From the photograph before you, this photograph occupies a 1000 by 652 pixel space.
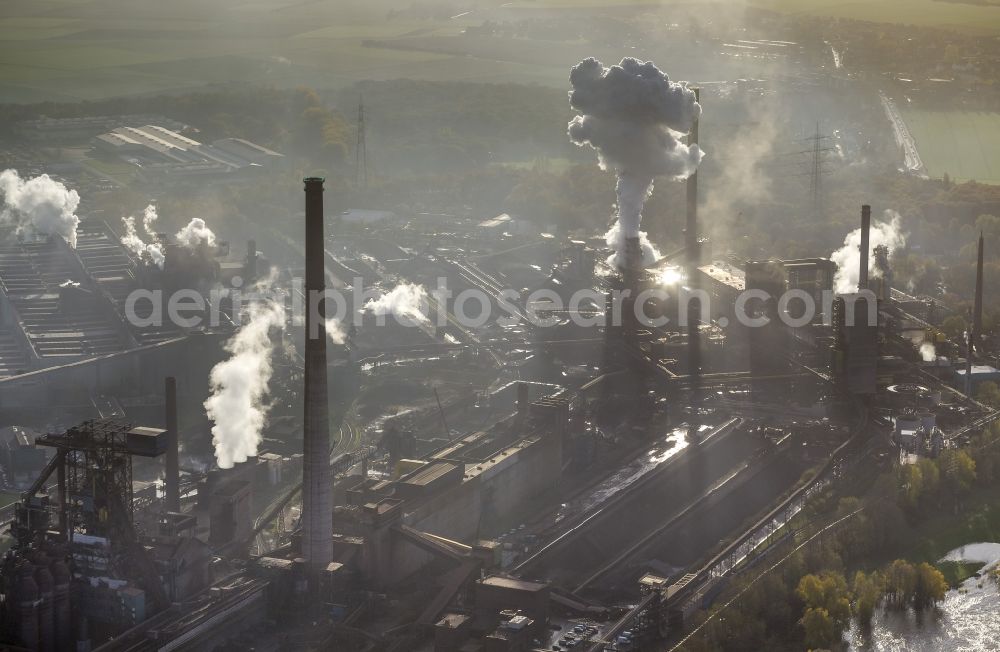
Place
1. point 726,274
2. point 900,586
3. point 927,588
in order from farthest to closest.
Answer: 1. point 726,274
2. point 927,588
3. point 900,586

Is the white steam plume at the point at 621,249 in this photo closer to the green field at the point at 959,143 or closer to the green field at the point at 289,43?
the green field at the point at 959,143

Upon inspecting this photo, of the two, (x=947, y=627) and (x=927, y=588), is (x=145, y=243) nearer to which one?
(x=927, y=588)

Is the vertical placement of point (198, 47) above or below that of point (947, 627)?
above

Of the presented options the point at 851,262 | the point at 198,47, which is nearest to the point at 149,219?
the point at 851,262

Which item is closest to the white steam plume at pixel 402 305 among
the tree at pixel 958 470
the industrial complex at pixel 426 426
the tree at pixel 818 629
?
the industrial complex at pixel 426 426

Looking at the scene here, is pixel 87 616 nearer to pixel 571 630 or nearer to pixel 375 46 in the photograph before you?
pixel 571 630

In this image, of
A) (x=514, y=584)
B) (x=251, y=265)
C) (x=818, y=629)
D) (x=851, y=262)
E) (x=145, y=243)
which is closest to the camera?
(x=818, y=629)

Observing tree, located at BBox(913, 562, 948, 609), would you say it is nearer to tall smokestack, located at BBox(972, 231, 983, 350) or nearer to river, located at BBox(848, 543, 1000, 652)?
river, located at BBox(848, 543, 1000, 652)

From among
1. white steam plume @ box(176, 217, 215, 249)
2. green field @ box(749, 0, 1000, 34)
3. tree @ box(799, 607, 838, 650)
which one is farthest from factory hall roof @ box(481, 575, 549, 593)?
green field @ box(749, 0, 1000, 34)
